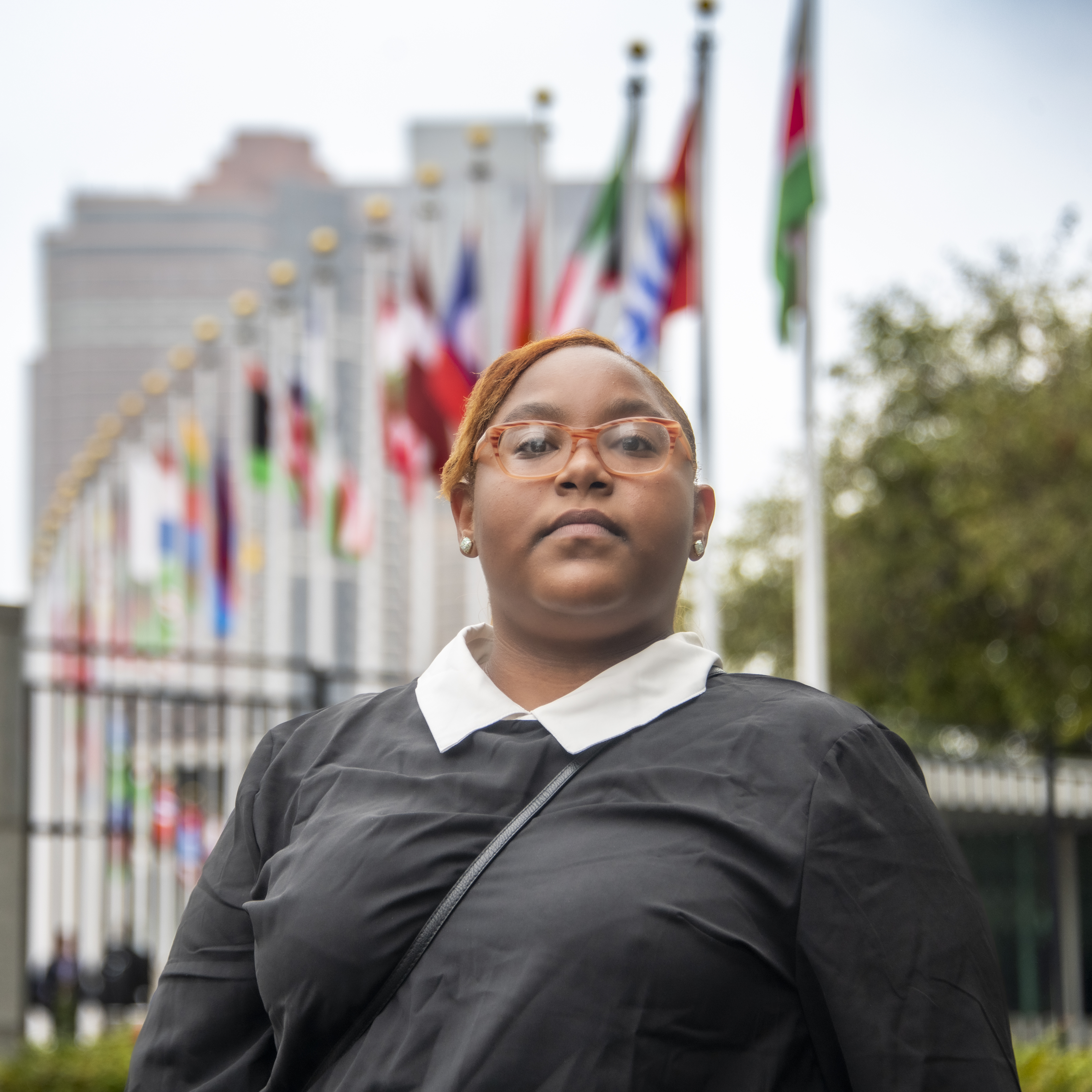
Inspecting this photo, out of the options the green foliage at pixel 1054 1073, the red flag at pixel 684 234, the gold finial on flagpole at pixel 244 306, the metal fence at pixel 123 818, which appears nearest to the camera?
the green foliage at pixel 1054 1073

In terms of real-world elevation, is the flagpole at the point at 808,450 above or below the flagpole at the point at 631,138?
below

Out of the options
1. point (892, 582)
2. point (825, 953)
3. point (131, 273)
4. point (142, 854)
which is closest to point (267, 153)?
point (131, 273)

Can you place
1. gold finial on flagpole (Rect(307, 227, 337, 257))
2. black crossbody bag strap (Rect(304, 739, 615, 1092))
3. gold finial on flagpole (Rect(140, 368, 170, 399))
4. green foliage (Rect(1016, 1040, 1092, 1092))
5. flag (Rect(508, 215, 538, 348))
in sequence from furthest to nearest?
gold finial on flagpole (Rect(140, 368, 170, 399)), gold finial on flagpole (Rect(307, 227, 337, 257)), flag (Rect(508, 215, 538, 348)), green foliage (Rect(1016, 1040, 1092, 1092)), black crossbody bag strap (Rect(304, 739, 615, 1092))

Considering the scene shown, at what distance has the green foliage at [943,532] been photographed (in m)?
14.3

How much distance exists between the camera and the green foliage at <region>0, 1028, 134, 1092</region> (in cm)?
632

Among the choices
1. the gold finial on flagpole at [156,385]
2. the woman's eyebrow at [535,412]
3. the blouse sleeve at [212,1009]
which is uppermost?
the gold finial on flagpole at [156,385]

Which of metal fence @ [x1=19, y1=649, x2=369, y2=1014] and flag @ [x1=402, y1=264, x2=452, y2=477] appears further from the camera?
flag @ [x1=402, y1=264, x2=452, y2=477]

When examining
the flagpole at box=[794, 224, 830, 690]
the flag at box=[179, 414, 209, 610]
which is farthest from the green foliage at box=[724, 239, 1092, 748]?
the flag at box=[179, 414, 209, 610]

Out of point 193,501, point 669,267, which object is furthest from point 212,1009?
point 193,501

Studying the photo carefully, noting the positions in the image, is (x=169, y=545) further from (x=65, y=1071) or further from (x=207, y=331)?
(x=65, y=1071)

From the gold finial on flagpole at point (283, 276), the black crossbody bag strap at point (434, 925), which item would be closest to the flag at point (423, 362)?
the gold finial on flagpole at point (283, 276)

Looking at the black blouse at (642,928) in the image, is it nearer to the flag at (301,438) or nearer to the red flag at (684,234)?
the red flag at (684,234)

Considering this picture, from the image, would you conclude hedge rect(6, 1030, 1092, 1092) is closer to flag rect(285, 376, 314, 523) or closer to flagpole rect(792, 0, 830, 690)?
flagpole rect(792, 0, 830, 690)

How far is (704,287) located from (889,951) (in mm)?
8527
